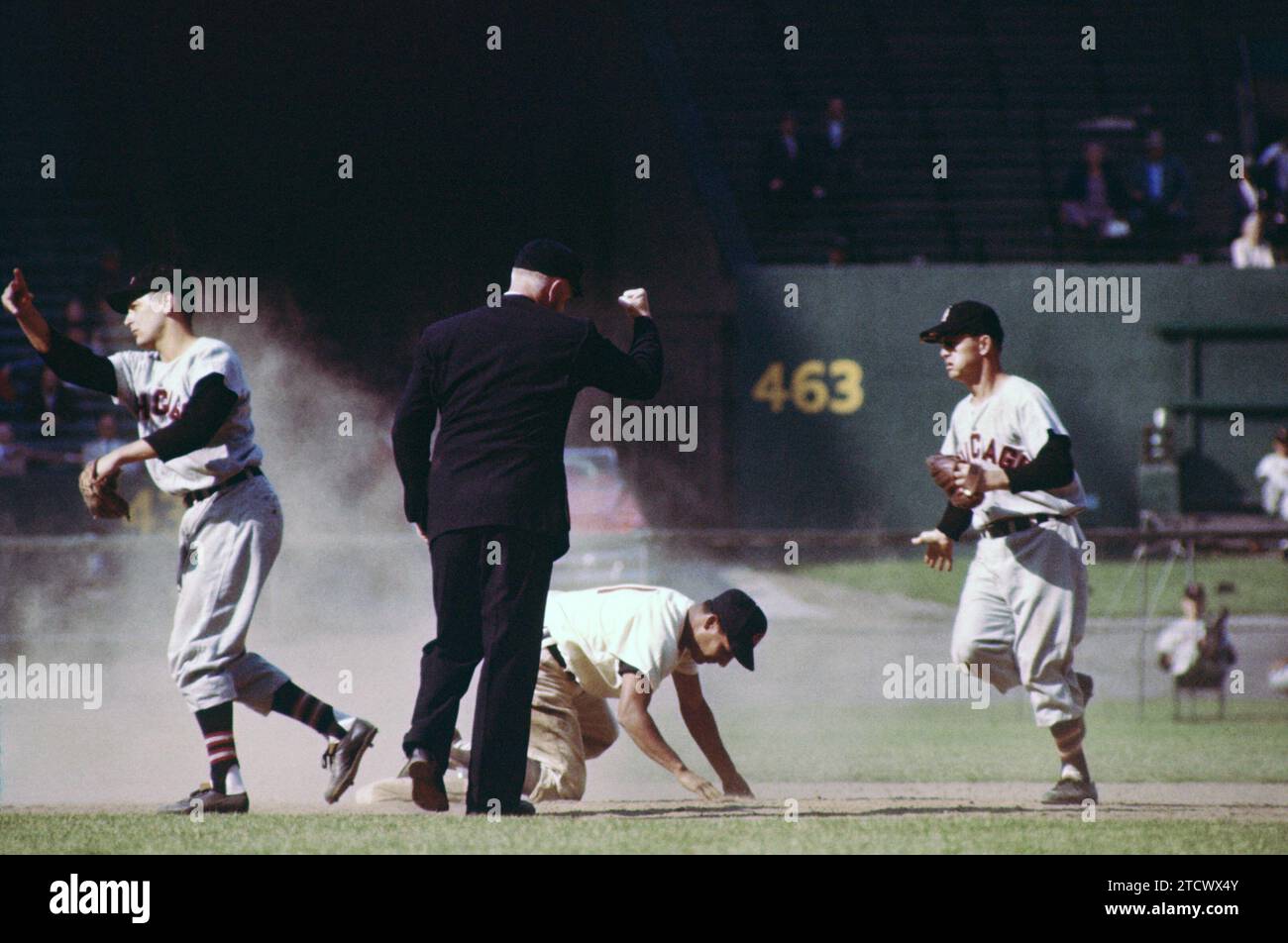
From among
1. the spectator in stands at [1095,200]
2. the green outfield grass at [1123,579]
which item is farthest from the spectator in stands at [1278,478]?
the spectator in stands at [1095,200]

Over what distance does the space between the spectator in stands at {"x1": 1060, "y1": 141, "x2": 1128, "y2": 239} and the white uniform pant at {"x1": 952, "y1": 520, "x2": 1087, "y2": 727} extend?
14891mm

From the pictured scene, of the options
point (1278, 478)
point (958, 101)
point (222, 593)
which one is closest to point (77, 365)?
point (222, 593)

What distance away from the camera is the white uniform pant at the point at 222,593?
6949 millimetres

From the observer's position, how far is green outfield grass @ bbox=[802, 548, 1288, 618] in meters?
18.3

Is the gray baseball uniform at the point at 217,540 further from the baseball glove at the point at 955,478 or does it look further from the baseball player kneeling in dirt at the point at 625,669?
the baseball glove at the point at 955,478

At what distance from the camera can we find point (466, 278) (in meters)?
21.9

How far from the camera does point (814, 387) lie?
72.3 ft

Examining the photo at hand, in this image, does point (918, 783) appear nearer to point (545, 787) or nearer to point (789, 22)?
point (545, 787)

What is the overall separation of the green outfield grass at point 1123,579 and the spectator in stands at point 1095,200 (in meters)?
4.10

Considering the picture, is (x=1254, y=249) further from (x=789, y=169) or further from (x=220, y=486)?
(x=220, y=486)

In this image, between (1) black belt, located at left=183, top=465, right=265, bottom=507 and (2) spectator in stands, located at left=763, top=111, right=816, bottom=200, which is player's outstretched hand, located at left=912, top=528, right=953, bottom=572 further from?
(2) spectator in stands, located at left=763, top=111, right=816, bottom=200

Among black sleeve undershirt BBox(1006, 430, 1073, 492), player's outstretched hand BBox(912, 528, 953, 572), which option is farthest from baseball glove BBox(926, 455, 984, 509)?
player's outstretched hand BBox(912, 528, 953, 572)

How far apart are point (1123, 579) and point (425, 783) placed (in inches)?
550

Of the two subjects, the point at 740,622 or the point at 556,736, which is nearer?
the point at 740,622
